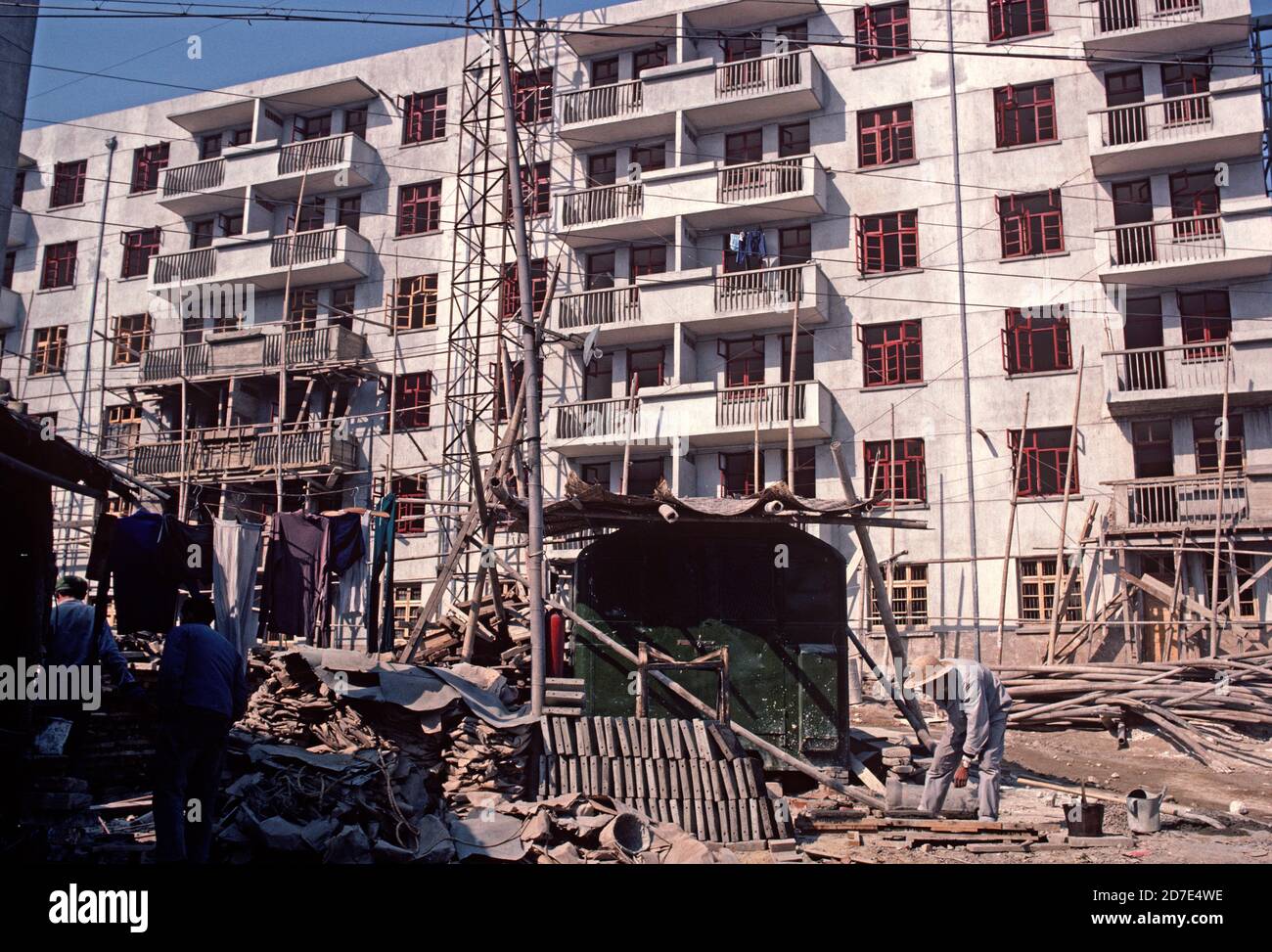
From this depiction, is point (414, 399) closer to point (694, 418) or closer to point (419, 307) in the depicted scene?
point (419, 307)

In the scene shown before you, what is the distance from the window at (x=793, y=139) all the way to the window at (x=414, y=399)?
12479 mm

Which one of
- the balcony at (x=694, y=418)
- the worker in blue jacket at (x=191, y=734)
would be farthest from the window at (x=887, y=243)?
the worker in blue jacket at (x=191, y=734)

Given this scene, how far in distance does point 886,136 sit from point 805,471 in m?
9.67

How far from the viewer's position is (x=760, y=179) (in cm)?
3086

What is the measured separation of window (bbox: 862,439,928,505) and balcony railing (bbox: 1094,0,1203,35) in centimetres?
1152

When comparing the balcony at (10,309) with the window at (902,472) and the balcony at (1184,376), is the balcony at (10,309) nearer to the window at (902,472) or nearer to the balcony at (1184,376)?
the window at (902,472)

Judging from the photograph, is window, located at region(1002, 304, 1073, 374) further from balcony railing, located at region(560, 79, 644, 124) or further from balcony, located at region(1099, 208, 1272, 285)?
balcony railing, located at region(560, 79, 644, 124)

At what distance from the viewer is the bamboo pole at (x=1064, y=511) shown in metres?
24.4

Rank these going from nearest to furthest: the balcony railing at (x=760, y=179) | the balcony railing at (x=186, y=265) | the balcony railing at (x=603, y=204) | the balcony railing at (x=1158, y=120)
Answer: the balcony railing at (x=1158, y=120), the balcony railing at (x=760, y=179), the balcony railing at (x=603, y=204), the balcony railing at (x=186, y=265)

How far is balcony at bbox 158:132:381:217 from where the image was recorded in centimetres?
3575

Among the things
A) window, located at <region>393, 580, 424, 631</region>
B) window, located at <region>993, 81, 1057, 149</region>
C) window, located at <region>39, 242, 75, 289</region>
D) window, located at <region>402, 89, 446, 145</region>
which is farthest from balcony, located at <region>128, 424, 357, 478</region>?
window, located at <region>993, 81, 1057, 149</region>

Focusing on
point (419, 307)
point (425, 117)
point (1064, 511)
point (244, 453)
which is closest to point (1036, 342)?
point (1064, 511)
